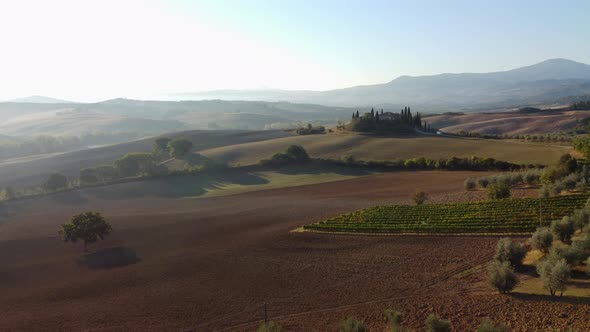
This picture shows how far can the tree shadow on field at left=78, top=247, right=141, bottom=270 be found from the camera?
40.8 metres

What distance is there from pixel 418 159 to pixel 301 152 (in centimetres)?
2880

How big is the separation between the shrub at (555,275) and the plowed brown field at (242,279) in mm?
898

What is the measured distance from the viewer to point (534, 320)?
23578mm

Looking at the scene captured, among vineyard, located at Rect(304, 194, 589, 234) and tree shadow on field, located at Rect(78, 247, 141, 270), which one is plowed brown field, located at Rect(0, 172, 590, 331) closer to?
tree shadow on field, located at Rect(78, 247, 141, 270)

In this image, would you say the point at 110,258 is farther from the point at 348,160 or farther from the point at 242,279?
the point at 348,160

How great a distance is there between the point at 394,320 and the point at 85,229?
37.2 metres

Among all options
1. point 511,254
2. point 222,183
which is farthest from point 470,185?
point 222,183

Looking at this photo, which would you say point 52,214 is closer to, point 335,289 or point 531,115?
point 335,289

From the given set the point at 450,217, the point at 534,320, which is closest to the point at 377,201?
the point at 450,217

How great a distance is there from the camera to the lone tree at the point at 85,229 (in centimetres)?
4534

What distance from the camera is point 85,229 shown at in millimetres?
45406

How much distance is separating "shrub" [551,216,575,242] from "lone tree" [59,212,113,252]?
155 ft

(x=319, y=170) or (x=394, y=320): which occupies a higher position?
(x=319, y=170)

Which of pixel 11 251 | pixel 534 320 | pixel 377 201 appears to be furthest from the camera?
pixel 377 201
